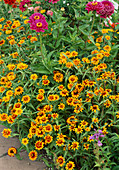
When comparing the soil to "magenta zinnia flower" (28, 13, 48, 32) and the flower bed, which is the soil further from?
"magenta zinnia flower" (28, 13, 48, 32)

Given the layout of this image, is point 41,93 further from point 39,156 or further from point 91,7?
point 91,7

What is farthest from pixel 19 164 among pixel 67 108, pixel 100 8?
pixel 100 8

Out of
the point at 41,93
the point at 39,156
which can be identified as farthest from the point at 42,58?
the point at 39,156

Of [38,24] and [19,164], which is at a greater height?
[38,24]

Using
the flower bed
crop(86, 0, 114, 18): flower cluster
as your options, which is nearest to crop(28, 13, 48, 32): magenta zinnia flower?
the flower bed

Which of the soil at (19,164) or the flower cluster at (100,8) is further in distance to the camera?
the flower cluster at (100,8)

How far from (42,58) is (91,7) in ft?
2.48

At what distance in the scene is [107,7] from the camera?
7.03ft

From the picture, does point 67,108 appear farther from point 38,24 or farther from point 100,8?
point 100,8

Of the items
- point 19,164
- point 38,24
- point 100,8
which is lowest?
point 19,164

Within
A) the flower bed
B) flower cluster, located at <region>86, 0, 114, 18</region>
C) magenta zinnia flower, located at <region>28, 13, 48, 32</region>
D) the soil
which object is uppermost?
flower cluster, located at <region>86, 0, 114, 18</region>

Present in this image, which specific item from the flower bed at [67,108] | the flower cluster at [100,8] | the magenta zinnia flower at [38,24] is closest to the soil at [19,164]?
the flower bed at [67,108]

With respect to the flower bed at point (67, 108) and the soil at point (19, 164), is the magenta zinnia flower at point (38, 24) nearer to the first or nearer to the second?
the flower bed at point (67, 108)

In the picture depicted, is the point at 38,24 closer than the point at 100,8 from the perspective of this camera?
Yes
